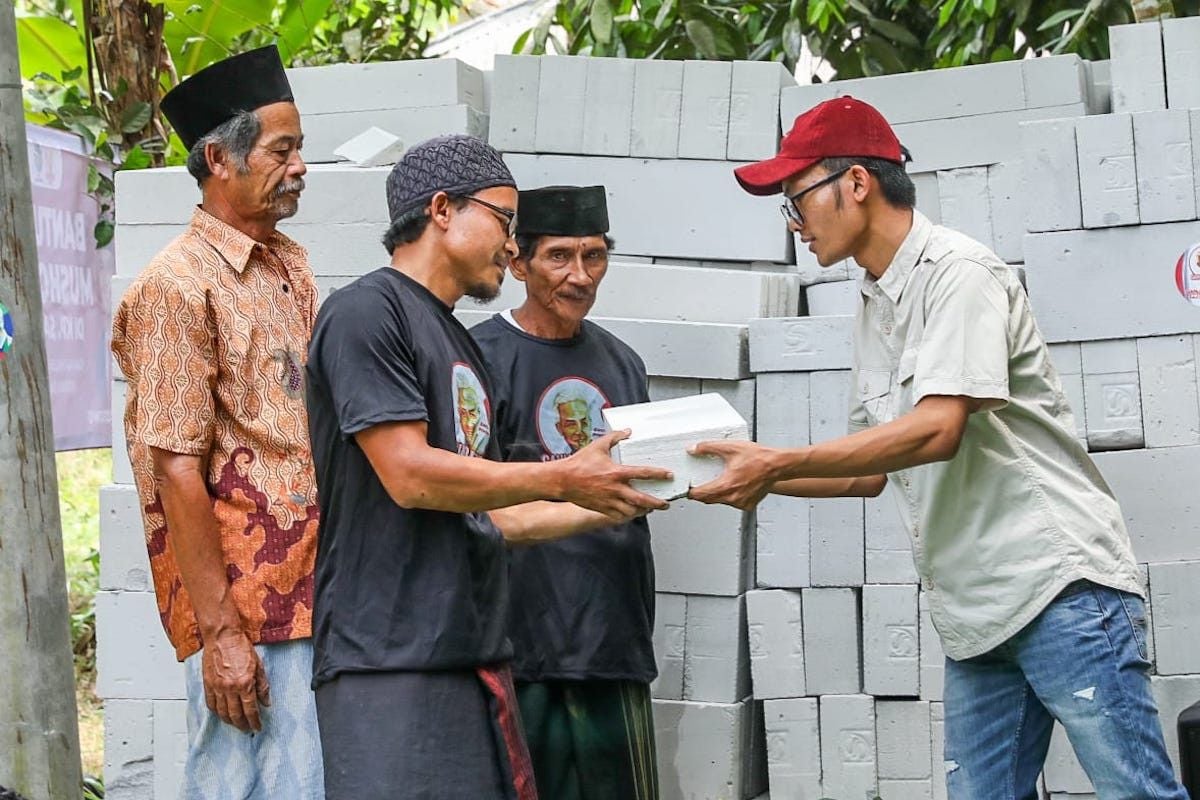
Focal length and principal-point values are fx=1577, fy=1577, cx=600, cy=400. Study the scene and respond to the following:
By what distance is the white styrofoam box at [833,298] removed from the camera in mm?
4824

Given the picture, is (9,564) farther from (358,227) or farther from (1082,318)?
(1082,318)

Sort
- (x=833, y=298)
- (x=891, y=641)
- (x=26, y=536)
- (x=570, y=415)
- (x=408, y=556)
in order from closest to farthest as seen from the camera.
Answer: (x=408, y=556) < (x=26, y=536) < (x=570, y=415) < (x=891, y=641) < (x=833, y=298)

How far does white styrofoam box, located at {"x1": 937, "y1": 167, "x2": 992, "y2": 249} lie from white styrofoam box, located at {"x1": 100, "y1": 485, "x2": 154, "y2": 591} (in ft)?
8.39

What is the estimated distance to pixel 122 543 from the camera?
4.71m

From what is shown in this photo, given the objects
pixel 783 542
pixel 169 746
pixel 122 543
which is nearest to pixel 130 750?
pixel 169 746

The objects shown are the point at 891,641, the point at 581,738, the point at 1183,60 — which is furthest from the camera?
the point at 891,641

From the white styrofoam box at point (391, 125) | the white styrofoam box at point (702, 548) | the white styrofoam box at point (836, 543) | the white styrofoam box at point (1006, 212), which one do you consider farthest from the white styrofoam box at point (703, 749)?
the white styrofoam box at point (391, 125)

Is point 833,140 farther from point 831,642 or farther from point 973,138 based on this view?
point 831,642

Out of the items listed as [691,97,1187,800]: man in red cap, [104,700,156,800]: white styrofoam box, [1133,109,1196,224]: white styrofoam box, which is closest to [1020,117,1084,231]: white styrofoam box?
[1133,109,1196,224]: white styrofoam box

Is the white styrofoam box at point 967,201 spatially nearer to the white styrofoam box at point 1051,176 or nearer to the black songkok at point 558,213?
the white styrofoam box at point 1051,176

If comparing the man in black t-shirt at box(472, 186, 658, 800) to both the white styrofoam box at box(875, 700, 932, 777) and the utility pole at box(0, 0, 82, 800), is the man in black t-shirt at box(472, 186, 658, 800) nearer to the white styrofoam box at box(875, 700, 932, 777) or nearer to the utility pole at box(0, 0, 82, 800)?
the white styrofoam box at box(875, 700, 932, 777)

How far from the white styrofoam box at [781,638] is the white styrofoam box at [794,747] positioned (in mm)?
46

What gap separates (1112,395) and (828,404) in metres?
0.78

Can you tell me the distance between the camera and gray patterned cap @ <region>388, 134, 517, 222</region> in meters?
2.96
